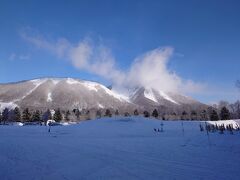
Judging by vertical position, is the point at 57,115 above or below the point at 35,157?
above

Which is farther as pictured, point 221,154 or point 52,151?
point 52,151

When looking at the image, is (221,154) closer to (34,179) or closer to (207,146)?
(207,146)

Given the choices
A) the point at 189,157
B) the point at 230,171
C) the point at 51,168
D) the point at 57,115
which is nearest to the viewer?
the point at 230,171

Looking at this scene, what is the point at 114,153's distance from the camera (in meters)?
15.6

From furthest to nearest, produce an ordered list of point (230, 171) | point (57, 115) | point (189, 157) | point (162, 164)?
point (57, 115), point (189, 157), point (162, 164), point (230, 171)

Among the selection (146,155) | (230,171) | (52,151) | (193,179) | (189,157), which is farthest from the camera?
(52,151)

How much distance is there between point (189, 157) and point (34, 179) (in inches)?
297

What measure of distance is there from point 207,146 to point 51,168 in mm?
9667

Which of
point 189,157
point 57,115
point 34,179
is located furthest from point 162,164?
point 57,115

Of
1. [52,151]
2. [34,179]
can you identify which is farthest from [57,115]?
[34,179]

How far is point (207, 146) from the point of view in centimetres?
1691

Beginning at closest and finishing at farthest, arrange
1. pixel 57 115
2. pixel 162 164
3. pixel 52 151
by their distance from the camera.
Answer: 1. pixel 162 164
2. pixel 52 151
3. pixel 57 115

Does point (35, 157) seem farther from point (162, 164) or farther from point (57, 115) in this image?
point (57, 115)

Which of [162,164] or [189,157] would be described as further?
[189,157]
